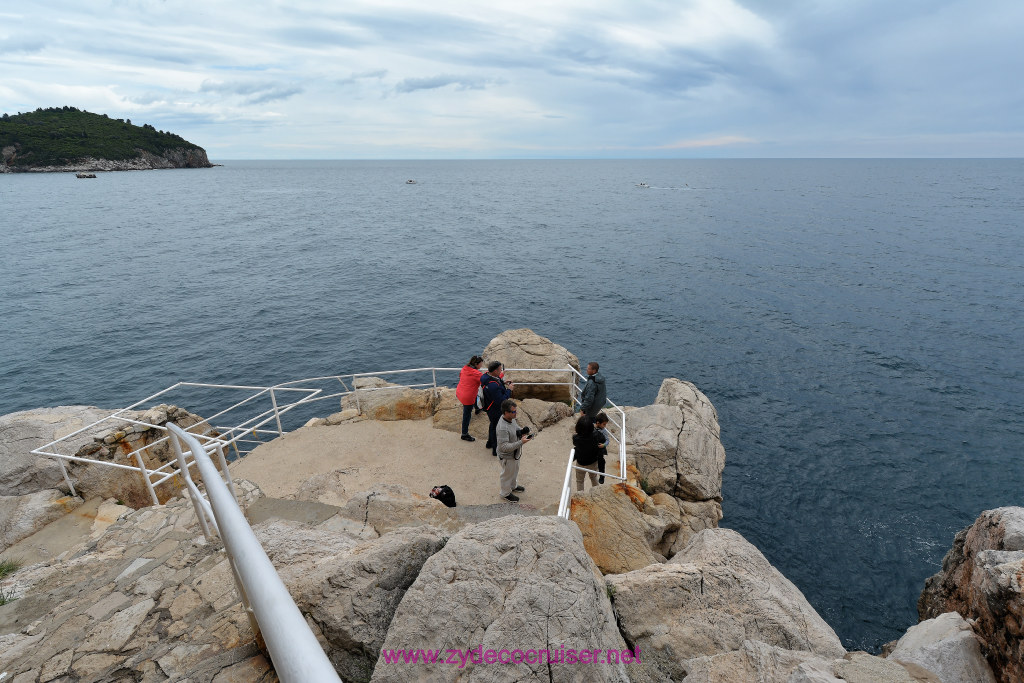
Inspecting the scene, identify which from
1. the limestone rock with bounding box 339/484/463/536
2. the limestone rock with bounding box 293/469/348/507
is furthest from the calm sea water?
the limestone rock with bounding box 293/469/348/507

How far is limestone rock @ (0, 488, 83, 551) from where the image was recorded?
9.10 meters

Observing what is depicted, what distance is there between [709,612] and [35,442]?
43.7 ft

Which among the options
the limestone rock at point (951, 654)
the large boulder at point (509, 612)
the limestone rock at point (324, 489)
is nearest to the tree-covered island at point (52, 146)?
the limestone rock at point (324, 489)

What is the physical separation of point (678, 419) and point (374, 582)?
471 inches

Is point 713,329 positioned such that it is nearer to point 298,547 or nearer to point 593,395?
point 593,395

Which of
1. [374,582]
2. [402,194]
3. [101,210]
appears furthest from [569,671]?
[402,194]

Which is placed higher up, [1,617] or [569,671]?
[569,671]

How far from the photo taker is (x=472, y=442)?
1204cm

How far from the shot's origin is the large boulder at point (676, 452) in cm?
1371

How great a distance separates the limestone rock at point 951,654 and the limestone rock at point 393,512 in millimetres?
5443

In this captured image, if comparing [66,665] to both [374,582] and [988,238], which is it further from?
[988,238]

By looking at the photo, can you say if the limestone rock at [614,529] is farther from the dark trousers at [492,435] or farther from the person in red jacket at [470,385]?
the person in red jacket at [470,385]

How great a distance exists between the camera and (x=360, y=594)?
446cm

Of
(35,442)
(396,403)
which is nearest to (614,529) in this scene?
(396,403)
